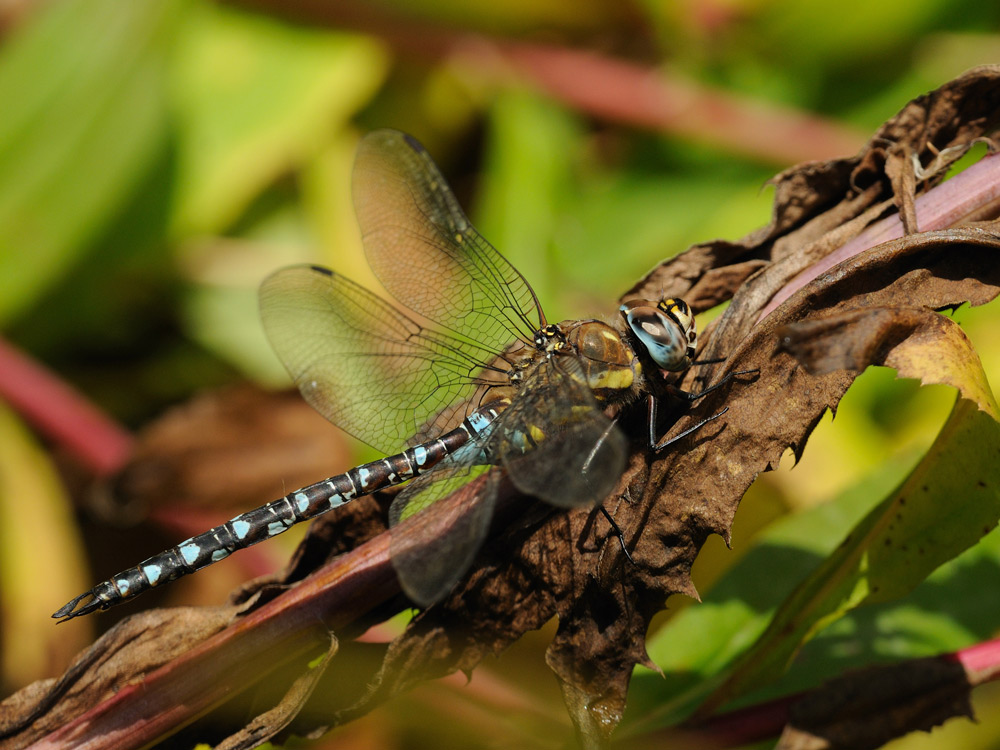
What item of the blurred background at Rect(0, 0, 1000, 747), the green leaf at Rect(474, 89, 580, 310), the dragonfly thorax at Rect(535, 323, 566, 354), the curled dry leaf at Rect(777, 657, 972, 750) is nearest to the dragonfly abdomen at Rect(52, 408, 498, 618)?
the dragonfly thorax at Rect(535, 323, 566, 354)

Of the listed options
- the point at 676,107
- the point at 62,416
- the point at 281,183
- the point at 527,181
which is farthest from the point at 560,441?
the point at 281,183

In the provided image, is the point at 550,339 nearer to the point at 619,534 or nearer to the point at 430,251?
the point at 430,251

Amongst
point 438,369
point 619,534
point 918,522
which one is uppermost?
point 438,369

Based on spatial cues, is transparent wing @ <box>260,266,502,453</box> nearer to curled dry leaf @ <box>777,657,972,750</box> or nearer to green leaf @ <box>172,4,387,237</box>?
curled dry leaf @ <box>777,657,972,750</box>

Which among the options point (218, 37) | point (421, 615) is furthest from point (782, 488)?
point (218, 37)

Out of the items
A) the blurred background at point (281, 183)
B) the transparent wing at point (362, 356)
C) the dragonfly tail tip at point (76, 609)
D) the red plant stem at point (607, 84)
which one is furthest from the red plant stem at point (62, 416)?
the red plant stem at point (607, 84)

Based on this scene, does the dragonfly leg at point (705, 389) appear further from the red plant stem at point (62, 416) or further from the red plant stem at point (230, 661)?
the red plant stem at point (62, 416)
